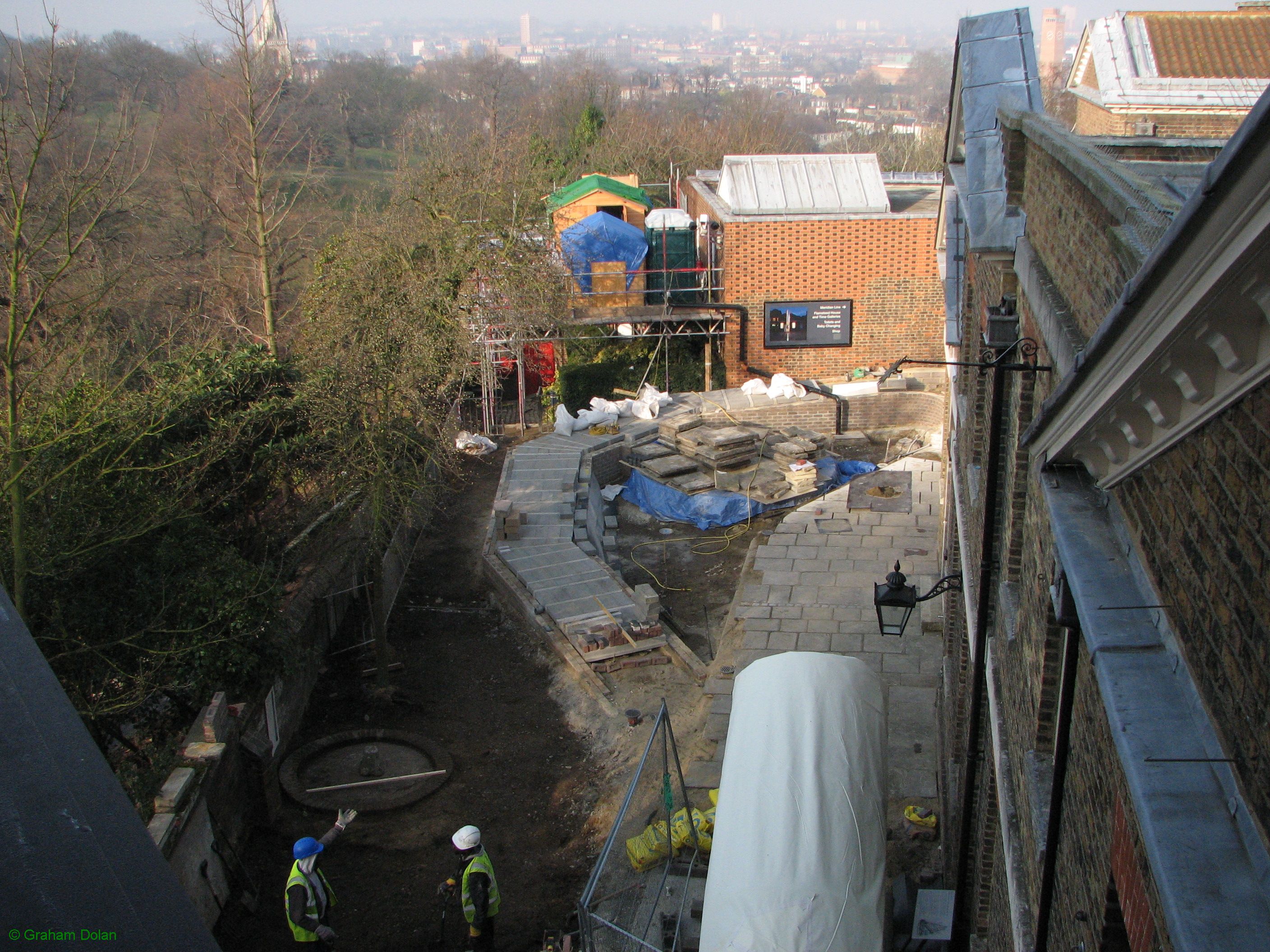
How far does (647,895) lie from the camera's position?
26.8 ft

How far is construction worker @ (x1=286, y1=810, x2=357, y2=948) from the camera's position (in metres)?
7.35

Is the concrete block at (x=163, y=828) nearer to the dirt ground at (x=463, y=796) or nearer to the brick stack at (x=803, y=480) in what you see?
the dirt ground at (x=463, y=796)

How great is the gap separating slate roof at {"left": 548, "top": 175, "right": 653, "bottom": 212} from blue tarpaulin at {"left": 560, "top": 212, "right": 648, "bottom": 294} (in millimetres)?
4349

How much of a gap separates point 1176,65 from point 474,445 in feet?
54.0

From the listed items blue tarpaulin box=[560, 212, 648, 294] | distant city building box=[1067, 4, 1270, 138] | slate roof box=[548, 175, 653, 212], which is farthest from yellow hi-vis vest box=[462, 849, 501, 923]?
slate roof box=[548, 175, 653, 212]

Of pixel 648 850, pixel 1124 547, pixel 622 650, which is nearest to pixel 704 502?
pixel 622 650

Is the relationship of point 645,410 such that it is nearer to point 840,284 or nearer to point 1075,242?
point 840,284

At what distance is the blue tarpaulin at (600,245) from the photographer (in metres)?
23.2

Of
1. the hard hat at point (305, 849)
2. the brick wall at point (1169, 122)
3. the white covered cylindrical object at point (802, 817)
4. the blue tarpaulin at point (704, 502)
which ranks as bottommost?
the blue tarpaulin at point (704, 502)

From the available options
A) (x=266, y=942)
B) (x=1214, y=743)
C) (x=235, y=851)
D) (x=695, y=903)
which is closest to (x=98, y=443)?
(x=235, y=851)

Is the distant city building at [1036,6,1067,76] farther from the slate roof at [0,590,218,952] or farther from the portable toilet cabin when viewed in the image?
the slate roof at [0,590,218,952]

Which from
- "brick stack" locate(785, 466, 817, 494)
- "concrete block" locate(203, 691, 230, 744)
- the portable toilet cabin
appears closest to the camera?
"concrete block" locate(203, 691, 230, 744)

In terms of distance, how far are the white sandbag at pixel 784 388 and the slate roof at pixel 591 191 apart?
29.2ft

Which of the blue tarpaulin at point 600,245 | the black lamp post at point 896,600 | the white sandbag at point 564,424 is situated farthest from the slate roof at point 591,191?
the black lamp post at point 896,600
